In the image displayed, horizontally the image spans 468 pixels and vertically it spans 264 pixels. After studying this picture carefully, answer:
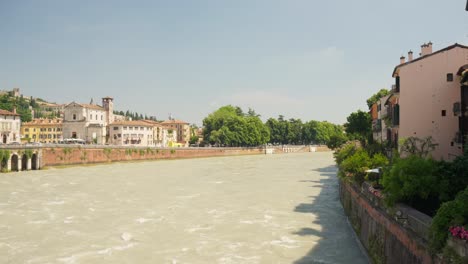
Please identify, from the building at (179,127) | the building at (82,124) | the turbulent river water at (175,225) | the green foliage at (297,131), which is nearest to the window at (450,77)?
the turbulent river water at (175,225)

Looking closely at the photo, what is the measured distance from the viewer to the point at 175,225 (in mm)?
23266

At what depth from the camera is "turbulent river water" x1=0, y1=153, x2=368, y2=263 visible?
1759cm

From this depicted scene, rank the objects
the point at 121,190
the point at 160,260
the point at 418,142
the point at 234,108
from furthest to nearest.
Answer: the point at 234,108 < the point at 121,190 < the point at 418,142 < the point at 160,260

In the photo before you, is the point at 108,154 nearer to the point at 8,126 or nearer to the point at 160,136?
the point at 8,126

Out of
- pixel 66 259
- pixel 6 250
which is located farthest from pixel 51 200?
pixel 66 259

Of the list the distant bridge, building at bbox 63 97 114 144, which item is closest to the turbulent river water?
the distant bridge

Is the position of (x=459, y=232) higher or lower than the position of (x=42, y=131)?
lower

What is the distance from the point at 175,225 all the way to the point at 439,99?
1941 cm

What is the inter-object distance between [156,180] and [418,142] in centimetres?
3159

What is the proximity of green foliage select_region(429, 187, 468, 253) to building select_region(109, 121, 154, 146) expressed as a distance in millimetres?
102028

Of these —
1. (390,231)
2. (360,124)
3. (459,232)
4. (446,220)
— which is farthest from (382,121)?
(459,232)

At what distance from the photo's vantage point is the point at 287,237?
20281mm

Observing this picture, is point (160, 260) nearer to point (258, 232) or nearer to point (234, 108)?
point (258, 232)

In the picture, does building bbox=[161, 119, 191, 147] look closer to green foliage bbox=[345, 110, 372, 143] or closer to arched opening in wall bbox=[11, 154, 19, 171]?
green foliage bbox=[345, 110, 372, 143]
